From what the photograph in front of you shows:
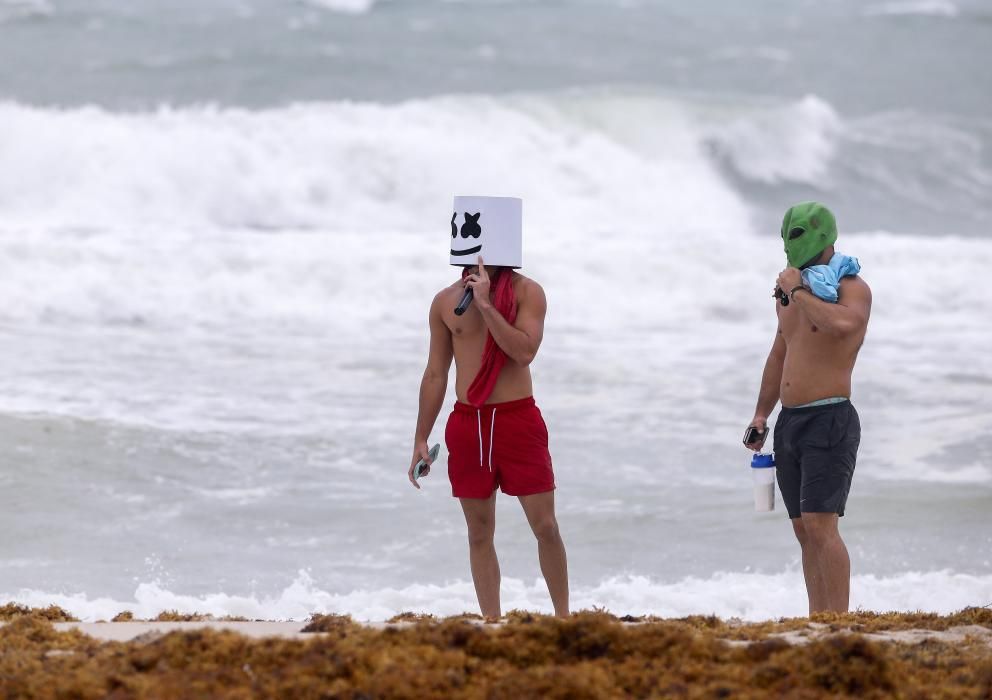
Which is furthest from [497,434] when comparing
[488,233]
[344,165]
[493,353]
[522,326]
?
[344,165]

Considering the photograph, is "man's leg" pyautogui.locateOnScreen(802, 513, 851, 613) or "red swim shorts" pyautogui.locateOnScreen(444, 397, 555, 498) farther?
"man's leg" pyautogui.locateOnScreen(802, 513, 851, 613)

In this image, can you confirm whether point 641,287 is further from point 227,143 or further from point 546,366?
point 227,143

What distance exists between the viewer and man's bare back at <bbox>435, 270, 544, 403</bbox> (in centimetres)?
495

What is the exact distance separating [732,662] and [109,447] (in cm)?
628

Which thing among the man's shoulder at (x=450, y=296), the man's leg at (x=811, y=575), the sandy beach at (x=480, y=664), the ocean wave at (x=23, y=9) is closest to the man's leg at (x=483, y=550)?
the man's shoulder at (x=450, y=296)

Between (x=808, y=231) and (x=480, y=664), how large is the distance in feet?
7.39

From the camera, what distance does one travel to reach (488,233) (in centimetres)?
493

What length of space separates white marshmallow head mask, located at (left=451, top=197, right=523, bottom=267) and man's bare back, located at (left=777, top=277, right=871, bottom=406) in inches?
42.6

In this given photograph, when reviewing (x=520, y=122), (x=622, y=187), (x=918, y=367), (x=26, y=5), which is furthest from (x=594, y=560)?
(x=26, y=5)

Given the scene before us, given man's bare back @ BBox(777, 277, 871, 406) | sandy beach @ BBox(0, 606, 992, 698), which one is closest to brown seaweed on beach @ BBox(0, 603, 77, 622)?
sandy beach @ BBox(0, 606, 992, 698)

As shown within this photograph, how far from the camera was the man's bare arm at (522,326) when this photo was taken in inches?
189

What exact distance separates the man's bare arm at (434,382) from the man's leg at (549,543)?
17.6 inches

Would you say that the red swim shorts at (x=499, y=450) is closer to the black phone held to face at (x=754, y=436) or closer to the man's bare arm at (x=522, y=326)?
the man's bare arm at (x=522, y=326)

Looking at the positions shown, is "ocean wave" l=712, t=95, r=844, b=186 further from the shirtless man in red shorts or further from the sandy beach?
the sandy beach
